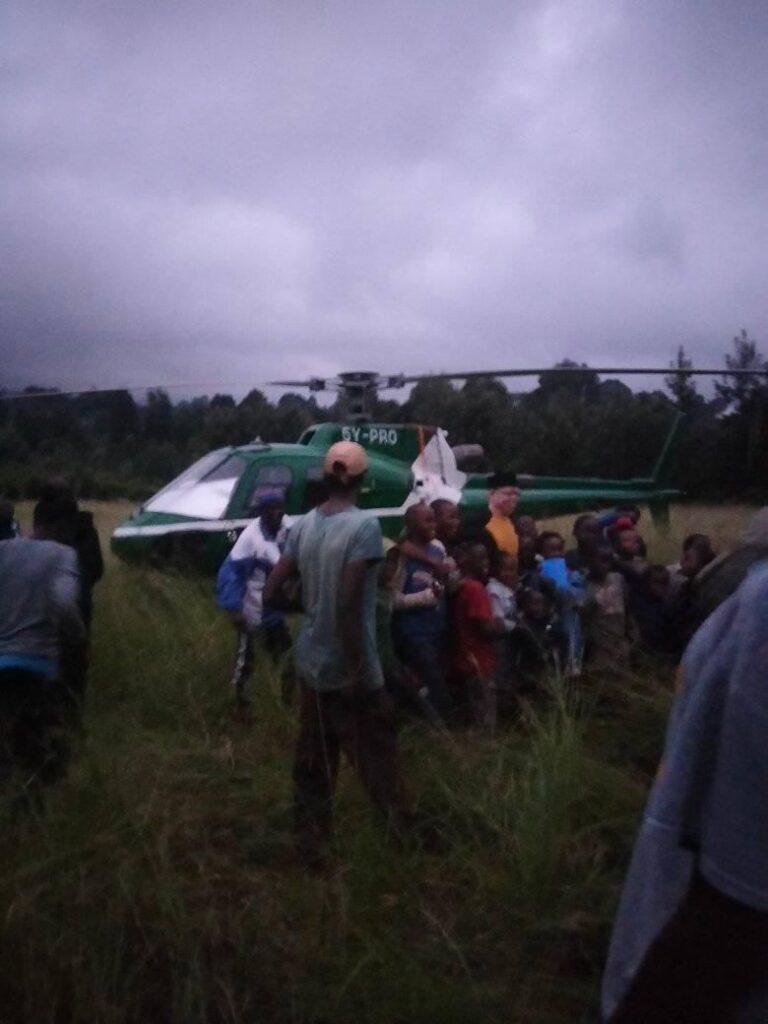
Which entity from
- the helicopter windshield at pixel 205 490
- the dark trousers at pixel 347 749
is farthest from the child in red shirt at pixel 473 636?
the helicopter windshield at pixel 205 490

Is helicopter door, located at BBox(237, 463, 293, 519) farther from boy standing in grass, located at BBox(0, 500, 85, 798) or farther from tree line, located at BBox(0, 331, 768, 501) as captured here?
boy standing in grass, located at BBox(0, 500, 85, 798)

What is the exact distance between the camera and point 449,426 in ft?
53.2

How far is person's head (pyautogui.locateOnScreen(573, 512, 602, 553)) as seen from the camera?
6.44 metres

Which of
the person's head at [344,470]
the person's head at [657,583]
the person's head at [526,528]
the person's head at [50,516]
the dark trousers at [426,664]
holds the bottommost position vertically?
the dark trousers at [426,664]

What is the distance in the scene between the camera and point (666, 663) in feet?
17.9

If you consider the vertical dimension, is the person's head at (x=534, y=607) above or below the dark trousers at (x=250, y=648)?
above

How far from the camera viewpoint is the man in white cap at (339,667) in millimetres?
4105

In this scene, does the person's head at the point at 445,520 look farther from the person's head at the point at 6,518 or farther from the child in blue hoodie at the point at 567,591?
the person's head at the point at 6,518

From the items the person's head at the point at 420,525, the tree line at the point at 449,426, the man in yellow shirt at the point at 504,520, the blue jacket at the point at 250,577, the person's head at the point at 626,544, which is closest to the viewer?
the person's head at the point at 420,525

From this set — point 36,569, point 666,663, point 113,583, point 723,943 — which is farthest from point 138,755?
point 113,583

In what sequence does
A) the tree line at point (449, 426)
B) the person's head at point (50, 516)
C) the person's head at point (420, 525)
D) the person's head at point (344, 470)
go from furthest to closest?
the tree line at point (449, 426) < the person's head at point (420, 525) < the person's head at point (50, 516) < the person's head at point (344, 470)

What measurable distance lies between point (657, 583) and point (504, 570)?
2.99 ft

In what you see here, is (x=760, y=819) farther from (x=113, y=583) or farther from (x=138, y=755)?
(x=113, y=583)

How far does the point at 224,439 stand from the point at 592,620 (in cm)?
891
